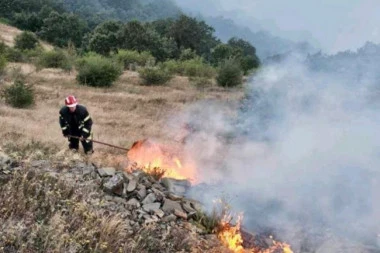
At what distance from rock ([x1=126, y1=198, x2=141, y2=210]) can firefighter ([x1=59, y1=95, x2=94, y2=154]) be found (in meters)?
3.41

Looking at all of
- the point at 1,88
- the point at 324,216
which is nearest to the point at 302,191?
the point at 324,216

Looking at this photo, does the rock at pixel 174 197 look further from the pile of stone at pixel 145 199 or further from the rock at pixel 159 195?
the rock at pixel 159 195

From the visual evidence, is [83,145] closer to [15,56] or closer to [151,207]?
[151,207]

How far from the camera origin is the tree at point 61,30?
43812 mm

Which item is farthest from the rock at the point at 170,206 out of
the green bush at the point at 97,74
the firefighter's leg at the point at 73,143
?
the green bush at the point at 97,74

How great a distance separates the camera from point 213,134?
14.0 metres

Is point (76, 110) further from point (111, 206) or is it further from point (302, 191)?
point (302, 191)

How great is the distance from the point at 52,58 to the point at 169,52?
13314 millimetres

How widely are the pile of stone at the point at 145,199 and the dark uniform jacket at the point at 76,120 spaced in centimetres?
267

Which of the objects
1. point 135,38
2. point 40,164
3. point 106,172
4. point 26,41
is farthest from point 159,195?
point 26,41

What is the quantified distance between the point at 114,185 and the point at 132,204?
15.4 inches

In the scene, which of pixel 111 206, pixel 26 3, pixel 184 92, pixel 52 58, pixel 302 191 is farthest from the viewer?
pixel 26 3

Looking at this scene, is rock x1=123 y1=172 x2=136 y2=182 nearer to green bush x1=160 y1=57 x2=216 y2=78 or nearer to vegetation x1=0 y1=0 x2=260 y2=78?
green bush x1=160 y1=57 x2=216 y2=78

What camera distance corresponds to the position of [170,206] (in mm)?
6754
